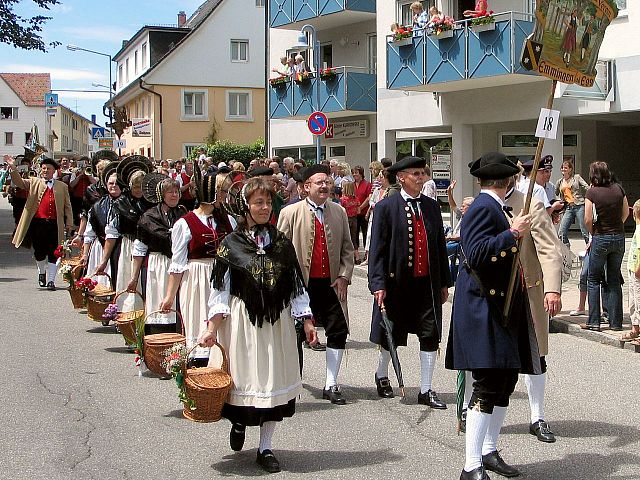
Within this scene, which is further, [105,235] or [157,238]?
[105,235]

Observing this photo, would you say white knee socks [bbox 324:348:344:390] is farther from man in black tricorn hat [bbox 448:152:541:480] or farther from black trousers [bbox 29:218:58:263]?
black trousers [bbox 29:218:58:263]

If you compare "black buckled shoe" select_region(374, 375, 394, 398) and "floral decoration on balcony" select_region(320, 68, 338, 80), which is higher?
"floral decoration on balcony" select_region(320, 68, 338, 80)

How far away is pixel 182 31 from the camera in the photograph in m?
57.2

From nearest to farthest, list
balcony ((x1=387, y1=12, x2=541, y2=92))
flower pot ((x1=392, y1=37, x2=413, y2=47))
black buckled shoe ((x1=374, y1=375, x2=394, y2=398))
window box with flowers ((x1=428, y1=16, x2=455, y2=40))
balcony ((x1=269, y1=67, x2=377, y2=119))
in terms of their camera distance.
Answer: black buckled shoe ((x1=374, y1=375, x2=394, y2=398)) → balcony ((x1=387, y1=12, x2=541, y2=92)) → window box with flowers ((x1=428, y1=16, x2=455, y2=40)) → flower pot ((x1=392, y1=37, x2=413, y2=47)) → balcony ((x1=269, y1=67, x2=377, y2=119))

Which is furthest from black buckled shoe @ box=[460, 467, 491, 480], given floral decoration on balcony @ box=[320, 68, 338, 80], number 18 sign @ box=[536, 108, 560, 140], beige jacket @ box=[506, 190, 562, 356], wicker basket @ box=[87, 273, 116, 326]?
floral decoration on balcony @ box=[320, 68, 338, 80]

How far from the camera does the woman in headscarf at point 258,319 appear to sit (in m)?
5.82

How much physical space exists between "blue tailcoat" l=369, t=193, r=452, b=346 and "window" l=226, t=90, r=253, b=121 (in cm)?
4590

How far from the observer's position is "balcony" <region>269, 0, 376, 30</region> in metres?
29.8

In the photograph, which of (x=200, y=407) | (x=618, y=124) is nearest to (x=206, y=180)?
(x=200, y=407)

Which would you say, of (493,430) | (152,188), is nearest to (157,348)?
(152,188)

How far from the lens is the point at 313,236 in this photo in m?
7.96

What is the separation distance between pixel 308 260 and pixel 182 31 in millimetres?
51454

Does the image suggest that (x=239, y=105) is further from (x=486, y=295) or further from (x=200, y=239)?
(x=486, y=295)

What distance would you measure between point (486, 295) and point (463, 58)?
1825cm
